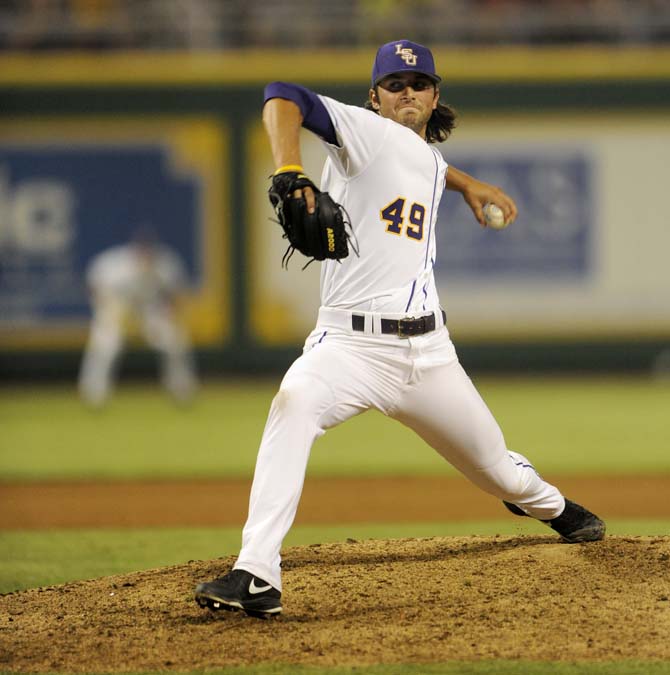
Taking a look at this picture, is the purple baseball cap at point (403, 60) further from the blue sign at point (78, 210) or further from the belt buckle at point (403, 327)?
the blue sign at point (78, 210)

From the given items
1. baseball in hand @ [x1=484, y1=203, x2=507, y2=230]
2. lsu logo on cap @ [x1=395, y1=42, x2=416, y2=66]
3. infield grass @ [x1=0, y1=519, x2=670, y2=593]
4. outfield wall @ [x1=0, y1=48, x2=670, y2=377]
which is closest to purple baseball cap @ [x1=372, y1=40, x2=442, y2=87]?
lsu logo on cap @ [x1=395, y1=42, x2=416, y2=66]

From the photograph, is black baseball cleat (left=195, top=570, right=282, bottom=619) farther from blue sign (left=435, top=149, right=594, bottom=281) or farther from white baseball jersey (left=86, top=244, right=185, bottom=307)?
blue sign (left=435, top=149, right=594, bottom=281)

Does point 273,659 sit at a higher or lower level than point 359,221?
lower

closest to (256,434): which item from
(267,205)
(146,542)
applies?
(146,542)

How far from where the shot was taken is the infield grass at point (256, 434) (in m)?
9.32

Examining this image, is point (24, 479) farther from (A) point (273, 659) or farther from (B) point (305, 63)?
(B) point (305, 63)

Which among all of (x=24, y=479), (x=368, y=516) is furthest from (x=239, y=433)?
(x=368, y=516)

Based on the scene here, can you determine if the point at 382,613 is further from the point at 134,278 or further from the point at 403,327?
the point at 134,278

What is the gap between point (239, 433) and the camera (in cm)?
1125

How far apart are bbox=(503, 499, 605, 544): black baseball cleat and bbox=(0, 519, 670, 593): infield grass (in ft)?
3.12

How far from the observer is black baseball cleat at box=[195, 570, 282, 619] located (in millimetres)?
4012

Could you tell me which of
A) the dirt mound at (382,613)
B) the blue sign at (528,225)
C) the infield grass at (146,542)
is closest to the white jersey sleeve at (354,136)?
the dirt mound at (382,613)

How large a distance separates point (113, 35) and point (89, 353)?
414 centimetres

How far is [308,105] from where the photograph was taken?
3.99 m
